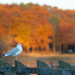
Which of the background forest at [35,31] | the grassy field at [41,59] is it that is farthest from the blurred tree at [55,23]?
the grassy field at [41,59]

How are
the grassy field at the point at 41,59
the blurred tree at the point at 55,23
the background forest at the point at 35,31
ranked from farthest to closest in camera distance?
1. the blurred tree at the point at 55,23
2. the background forest at the point at 35,31
3. the grassy field at the point at 41,59

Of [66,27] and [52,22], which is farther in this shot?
[52,22]

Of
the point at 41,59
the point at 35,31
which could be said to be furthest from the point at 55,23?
the point at 41,59

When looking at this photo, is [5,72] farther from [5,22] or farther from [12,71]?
[5,22]

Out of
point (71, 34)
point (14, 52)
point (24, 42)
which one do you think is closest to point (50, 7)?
point (71, 34)

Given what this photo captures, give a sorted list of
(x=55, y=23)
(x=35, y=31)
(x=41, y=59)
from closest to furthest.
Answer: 1. (x=41, y=59)
2. (x=35, y=31)
3. (x=55, y=23)

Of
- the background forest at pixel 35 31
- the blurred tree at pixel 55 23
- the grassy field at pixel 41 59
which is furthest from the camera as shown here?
the blurred tree at pixel 55 23

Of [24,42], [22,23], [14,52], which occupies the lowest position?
[14,52]

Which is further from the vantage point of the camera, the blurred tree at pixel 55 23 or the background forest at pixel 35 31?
the blurred tree at pixel 55 23

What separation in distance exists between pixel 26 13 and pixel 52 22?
7.27 m

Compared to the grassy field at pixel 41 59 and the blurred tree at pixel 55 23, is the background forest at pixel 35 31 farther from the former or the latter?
the grassy field at pixel 41 59

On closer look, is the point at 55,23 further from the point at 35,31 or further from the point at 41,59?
the point at 41,59

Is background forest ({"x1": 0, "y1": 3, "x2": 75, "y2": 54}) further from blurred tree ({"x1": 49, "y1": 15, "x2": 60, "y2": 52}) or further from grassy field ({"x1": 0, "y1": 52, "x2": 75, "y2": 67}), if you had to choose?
grassy field ({"x1": 0, "y1": 52, "x2": 75, "y2": 67})

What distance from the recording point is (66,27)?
7144 centimetres
